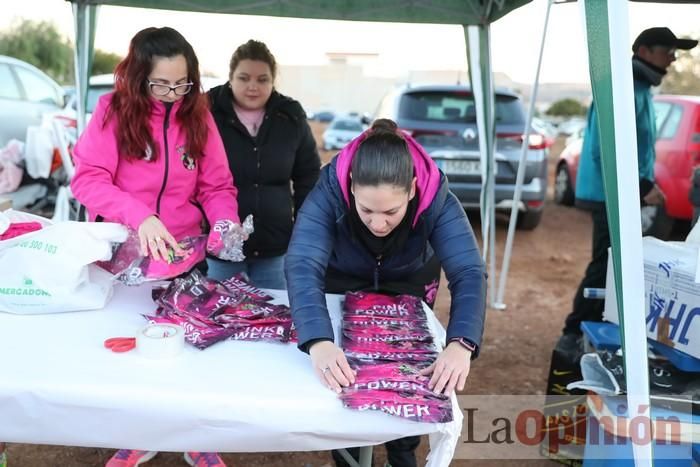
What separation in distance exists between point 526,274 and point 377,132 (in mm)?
4237

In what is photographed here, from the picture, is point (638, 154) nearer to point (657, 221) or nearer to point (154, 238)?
→ point (154, 238)

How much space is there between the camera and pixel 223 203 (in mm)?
2088

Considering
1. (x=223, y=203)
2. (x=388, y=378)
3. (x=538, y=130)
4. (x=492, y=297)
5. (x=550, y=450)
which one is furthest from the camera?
(x=538, y=130)

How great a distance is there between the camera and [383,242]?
1.71m

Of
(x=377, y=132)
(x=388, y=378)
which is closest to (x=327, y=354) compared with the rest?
(x=388, y=378)

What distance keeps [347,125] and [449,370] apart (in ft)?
59.4

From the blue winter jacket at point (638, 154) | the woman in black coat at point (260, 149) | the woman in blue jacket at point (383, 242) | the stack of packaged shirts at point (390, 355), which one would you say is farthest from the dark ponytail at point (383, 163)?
the blue winter jacket at point (638, 154)

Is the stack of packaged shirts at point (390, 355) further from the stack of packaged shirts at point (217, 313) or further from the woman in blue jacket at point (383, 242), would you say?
the stack of packaged shirts at point (217, 313)

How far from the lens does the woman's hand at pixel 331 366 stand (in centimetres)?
137

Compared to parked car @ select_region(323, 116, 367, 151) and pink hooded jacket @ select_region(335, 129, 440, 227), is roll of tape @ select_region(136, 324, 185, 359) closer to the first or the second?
pink hooded jacket @ select_region(335, 129, 440, 227)

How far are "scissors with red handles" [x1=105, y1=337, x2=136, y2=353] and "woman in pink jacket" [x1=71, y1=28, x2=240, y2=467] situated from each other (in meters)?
0.30

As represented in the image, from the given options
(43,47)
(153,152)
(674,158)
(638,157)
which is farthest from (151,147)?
(43,47)

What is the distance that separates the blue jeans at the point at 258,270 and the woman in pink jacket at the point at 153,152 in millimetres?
549

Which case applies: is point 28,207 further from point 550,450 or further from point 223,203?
point 550,450
